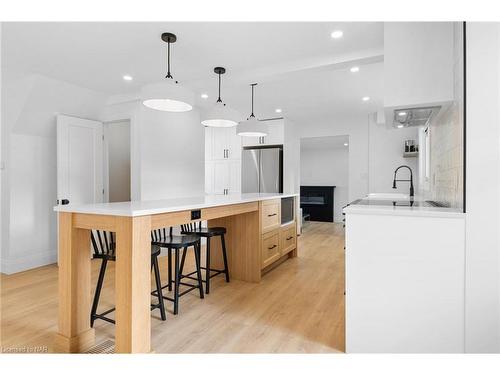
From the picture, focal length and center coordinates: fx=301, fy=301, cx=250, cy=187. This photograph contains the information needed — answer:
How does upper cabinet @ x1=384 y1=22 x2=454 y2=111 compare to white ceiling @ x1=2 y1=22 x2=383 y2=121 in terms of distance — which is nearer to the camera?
upper cabinet @ x1=384 y1=22 x2=454 y2=111

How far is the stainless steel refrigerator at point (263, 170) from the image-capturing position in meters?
5.75

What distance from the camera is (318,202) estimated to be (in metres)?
8.31

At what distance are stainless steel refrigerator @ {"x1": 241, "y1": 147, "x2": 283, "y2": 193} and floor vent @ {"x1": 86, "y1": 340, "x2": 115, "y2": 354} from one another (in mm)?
4034

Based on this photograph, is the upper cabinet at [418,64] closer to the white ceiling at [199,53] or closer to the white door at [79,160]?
the white ceiling at [199,53]

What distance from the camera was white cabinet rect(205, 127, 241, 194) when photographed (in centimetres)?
588

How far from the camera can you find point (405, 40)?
6.61 ft

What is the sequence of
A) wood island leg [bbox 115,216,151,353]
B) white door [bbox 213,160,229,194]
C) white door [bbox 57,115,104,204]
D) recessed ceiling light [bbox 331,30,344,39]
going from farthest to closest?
white door [bbox 213,160,229,194]
white door [bbox 57,115,104,204]
recessed ceiling light [bbox 331,30,344,39]
wood island leg [bbox 115,216,151,353]

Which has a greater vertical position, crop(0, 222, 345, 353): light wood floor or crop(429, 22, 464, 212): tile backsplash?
crop(429, 22, 464, 212): tile backsplash

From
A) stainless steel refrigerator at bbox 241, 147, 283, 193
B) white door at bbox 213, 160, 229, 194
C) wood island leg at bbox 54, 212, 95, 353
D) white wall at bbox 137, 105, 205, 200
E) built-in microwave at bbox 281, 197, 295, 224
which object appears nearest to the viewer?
wood island leg at bbox 54, 212, 95, 353

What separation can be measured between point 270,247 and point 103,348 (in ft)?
6.60

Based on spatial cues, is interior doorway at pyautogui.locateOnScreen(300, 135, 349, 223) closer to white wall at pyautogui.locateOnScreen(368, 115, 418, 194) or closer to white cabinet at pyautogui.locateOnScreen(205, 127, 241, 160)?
white wall at pyautogui.locateOnScreen(368, 115, 418, 194)

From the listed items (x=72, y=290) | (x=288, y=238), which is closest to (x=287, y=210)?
(x=288, y=238)

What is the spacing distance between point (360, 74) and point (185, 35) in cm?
217

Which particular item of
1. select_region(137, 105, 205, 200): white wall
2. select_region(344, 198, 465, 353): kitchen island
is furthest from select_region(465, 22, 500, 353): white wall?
select_region(137, 105, 205, 200): white wall
